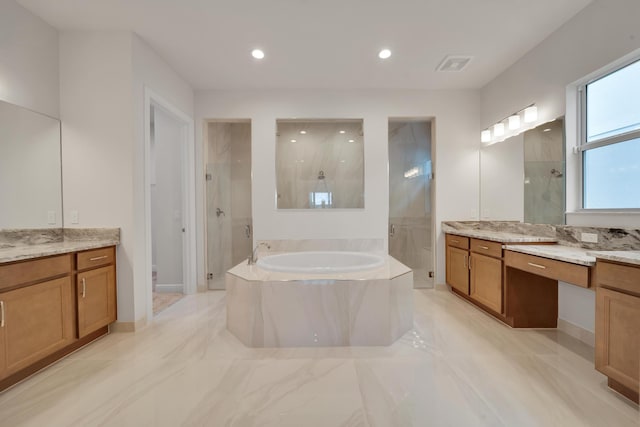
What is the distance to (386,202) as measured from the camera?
3.75m

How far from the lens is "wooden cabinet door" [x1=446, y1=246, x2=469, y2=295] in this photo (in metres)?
3.21

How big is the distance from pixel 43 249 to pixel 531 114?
4314 mm

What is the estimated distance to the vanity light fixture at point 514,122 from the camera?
3100mm

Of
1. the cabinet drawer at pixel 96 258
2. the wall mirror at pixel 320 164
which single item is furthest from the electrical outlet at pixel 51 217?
the wall mirror at pixel 320 164

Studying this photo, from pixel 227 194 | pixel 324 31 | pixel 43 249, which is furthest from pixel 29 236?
pixel 324 31

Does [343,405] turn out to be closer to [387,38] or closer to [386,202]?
[386,202]

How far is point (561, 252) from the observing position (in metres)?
2.11

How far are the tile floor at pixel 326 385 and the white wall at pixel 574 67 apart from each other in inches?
15.7

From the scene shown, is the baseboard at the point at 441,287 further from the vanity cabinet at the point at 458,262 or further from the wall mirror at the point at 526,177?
the wall mirror at the point at 526,177

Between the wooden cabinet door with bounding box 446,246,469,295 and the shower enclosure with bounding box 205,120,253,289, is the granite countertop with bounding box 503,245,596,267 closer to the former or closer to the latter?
the wooden cabinet door with bounding box 446,246,469,295

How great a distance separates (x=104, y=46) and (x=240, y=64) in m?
1.19

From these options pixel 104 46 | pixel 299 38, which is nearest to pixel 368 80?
pixel 299 38

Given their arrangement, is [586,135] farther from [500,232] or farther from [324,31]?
[324,31]

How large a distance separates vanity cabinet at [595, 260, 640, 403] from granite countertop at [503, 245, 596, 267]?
0.46 ft
